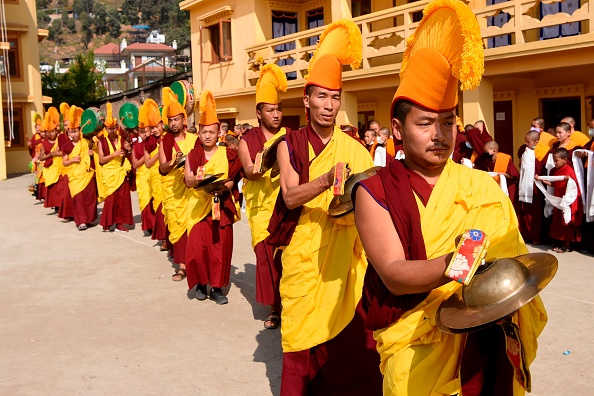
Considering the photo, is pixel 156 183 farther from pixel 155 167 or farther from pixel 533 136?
pixel 533 136

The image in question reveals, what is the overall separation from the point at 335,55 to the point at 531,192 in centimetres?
595

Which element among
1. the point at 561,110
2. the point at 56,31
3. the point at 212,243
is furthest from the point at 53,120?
the point at 56,31

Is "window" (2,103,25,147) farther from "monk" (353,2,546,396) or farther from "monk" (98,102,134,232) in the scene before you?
"monk" (353,2,546,396)

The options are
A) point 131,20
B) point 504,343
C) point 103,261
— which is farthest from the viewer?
point 131,20

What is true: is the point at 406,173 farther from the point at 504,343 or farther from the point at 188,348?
the point at 188,348

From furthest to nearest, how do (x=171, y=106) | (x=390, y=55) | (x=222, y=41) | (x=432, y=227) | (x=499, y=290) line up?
(x=222, y=41), (x=390, y=55), (x=171, y=106), (x=432, y=227), (x=499, y=290)

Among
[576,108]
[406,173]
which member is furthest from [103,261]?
[576,108]

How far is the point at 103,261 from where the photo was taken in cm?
904

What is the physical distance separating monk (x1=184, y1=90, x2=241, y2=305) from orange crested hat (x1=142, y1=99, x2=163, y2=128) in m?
3.32

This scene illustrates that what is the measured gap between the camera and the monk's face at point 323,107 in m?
4.17

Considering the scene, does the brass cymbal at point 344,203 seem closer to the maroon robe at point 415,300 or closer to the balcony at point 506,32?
the maroon robe at point 415,300

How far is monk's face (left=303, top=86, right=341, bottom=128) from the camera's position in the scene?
13.7 ft

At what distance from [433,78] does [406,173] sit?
36cm

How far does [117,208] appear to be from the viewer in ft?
38.7
